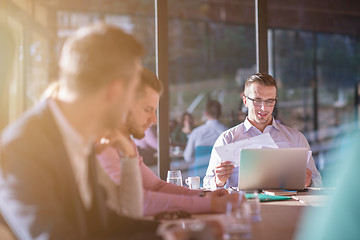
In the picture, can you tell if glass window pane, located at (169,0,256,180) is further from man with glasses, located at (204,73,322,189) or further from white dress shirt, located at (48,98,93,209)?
white dress shirt, located at (48,98,93,209)

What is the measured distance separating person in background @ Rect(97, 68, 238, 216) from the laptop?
345 mm

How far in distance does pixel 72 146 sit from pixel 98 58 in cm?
33

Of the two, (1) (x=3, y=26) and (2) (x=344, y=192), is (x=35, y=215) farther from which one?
(1) (x=3, y=26)

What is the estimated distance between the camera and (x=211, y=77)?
9.69 metres

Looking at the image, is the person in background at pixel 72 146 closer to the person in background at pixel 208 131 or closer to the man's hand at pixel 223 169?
the man's hand at pixel 223 169

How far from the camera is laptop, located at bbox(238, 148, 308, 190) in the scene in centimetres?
261

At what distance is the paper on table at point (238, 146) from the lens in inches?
111

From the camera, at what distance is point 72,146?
4.98 feet

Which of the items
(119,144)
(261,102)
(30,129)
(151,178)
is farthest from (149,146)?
(30,129)

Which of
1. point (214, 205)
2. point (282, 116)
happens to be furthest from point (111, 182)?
point (282, 116)

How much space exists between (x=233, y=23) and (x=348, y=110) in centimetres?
363

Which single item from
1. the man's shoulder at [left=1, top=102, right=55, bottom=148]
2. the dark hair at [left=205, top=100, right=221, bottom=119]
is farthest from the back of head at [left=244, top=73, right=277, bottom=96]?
the dark hair at [left=205, top=100, right=221, bottom=119]

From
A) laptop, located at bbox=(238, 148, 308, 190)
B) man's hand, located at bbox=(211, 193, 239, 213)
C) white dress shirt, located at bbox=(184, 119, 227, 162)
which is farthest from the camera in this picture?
white dress shirt, located at bbox=(184, 119, 227, 162)

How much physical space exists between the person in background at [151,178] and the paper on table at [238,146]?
1.47 ft
